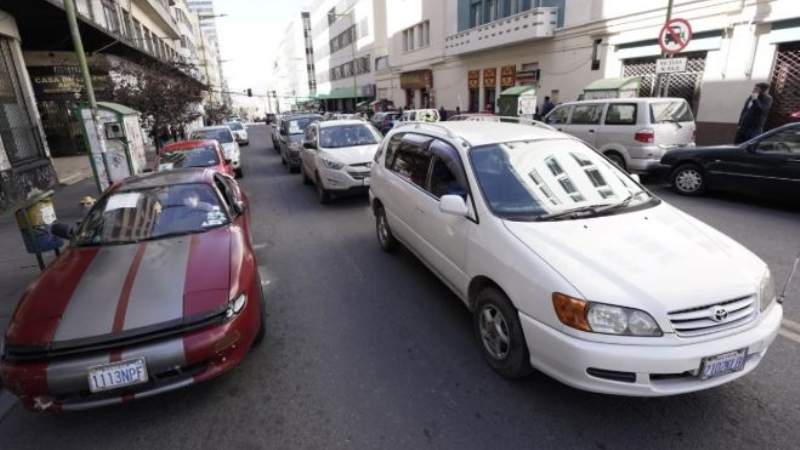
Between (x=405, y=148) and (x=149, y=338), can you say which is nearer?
(x=149, y=338)

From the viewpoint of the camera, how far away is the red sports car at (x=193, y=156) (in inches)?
366

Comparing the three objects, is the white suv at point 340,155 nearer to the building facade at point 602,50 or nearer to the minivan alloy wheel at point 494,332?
the minivan alloy wheel at point 494,332

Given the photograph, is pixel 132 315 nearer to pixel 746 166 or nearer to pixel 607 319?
pixel 607 319

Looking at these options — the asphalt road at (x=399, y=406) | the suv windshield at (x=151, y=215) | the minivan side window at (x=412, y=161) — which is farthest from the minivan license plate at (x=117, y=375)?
the minivan side window at (x=412, y=161)

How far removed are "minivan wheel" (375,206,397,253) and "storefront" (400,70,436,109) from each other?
27.9 metres

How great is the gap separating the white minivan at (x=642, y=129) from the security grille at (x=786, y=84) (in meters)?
5.22

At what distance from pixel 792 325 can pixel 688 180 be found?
17.4 feet

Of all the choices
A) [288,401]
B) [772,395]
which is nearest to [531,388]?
[772,395]

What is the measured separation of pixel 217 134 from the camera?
1432 cm

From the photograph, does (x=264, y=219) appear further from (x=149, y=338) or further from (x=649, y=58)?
(x=649, y=58)

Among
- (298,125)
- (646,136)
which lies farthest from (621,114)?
(298,125)

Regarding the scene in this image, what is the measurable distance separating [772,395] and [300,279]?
14.4 ft

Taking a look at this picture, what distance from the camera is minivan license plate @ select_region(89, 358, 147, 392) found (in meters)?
2.53

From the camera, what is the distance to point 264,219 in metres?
8.00
